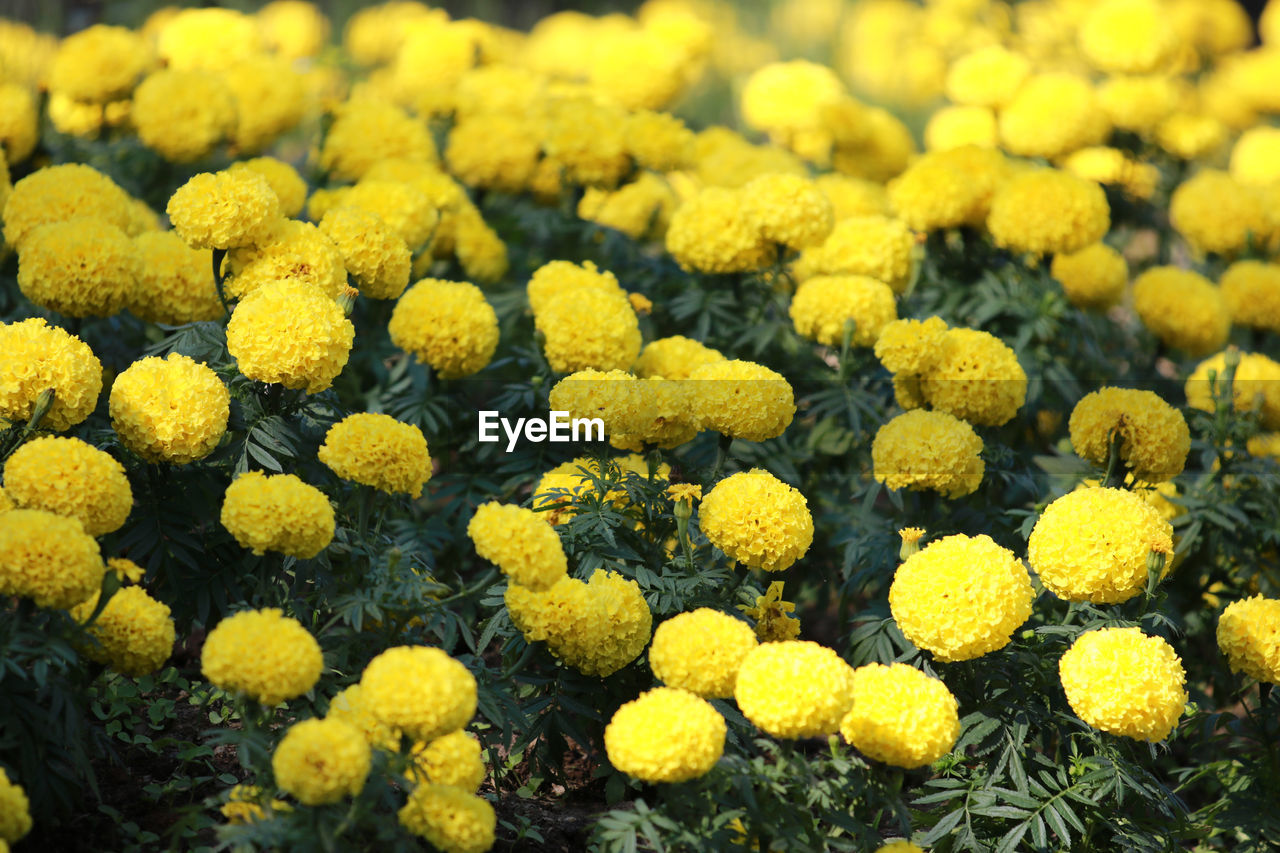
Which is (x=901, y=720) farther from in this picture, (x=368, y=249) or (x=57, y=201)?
(x=57, y=201)

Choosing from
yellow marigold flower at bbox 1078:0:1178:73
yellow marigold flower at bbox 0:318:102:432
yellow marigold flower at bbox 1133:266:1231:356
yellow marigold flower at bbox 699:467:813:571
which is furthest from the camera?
yellow marigold flower at bbox 1078:0:1178:73

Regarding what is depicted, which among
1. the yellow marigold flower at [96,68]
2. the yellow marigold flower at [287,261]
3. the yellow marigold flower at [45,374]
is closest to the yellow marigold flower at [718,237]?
the yellow marigold flower at [287,261]

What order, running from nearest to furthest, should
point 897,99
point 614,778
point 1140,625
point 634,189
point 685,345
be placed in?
point 614,778
point 1140,625
point 685,345
point 634,189
point 897,99

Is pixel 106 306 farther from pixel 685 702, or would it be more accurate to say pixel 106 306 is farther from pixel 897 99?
pixel 897 99

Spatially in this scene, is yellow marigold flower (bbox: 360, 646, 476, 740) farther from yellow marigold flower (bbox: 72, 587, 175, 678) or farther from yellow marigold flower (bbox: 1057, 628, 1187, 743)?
yellow marigold flower (bbox: 1057, 628, 1187, 743)

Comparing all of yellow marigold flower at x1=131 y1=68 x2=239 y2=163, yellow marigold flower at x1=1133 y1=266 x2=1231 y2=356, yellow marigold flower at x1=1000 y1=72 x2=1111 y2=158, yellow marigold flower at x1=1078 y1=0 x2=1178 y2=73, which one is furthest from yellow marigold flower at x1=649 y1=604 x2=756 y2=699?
yellow marigold flower at x1=1078 y1=0 x2=1178 y2=73

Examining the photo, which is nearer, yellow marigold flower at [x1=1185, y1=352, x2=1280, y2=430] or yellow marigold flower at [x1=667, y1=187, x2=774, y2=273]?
yellow marigold flower at [x1=667, y1=187, x2=774, y2=273]

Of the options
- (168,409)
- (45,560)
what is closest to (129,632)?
(45,560)

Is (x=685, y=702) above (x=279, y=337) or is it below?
below

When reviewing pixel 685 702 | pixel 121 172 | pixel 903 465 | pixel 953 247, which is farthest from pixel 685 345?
pixel 121 172
